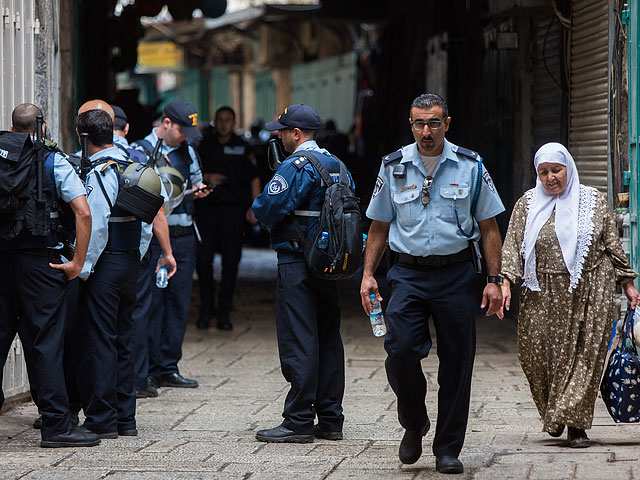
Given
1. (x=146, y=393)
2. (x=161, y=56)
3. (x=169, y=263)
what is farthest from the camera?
(x=161, y=56)

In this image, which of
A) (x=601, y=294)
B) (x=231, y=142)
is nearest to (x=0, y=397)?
(x=601, y=294)

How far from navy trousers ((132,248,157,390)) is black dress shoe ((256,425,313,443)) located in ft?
4.96

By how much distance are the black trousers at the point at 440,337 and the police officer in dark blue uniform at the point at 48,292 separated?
1777mm

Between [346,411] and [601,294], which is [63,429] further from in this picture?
Result: [601,294]

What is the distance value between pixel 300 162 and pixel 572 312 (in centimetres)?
171

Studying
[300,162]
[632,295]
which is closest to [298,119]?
[300,162]

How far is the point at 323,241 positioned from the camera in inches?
262

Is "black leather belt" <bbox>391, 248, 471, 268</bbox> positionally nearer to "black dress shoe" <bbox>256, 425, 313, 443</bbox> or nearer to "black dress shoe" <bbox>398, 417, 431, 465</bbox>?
"black dress shoe" <bbox>398, 417, 431, 465</bbox>

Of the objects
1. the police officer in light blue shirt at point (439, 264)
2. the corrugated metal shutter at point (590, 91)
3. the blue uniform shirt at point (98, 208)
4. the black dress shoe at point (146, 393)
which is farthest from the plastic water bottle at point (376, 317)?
the corrugated metal shutter at point (590, 91)

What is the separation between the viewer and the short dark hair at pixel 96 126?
22.7 feet

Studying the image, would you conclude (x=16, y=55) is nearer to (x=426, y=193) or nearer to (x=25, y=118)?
(x=25, y=118)

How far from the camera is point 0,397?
22.3ft

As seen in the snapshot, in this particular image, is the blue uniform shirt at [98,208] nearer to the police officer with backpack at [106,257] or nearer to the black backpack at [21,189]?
the police officer with backpack at [106,257]

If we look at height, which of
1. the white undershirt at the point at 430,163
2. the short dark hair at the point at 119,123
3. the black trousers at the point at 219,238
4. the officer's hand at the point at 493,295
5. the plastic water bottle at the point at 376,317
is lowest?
the black trousers at the point at 219,238
